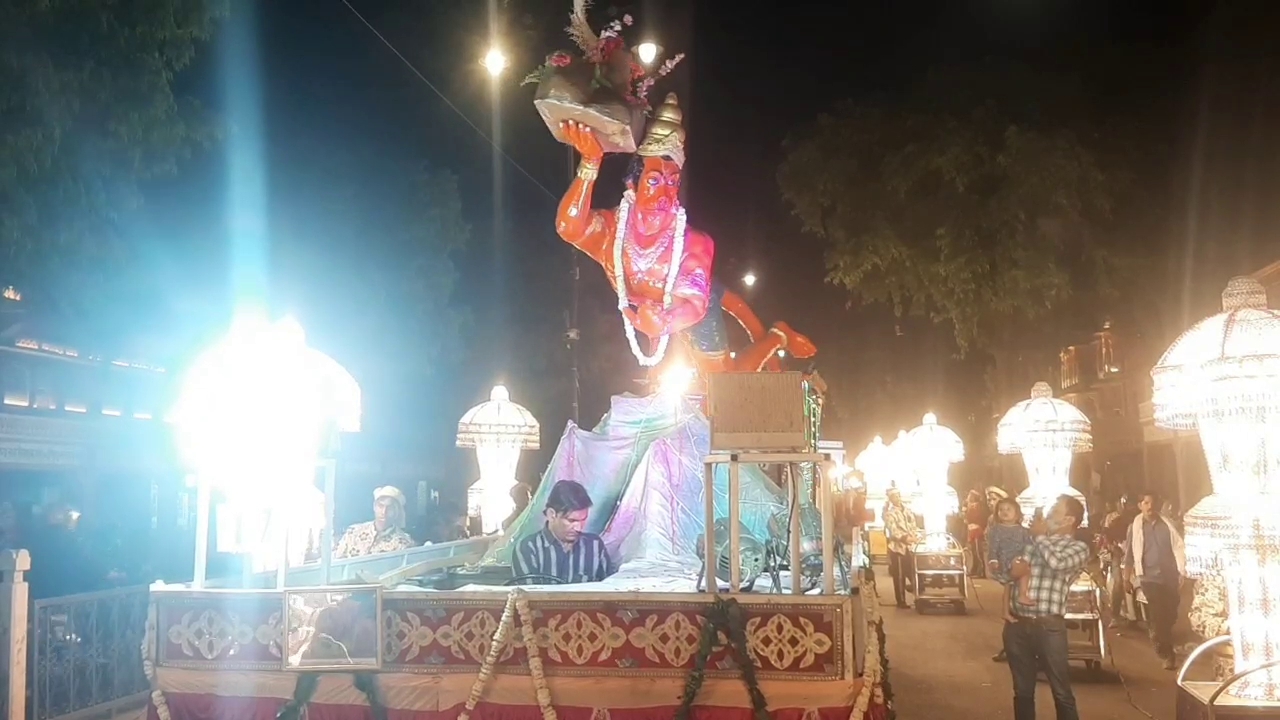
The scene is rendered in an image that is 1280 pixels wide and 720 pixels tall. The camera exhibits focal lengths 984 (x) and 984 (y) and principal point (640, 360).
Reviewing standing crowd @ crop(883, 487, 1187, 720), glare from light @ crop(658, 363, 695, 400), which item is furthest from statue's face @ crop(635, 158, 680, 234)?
standing crowd @ crop(883, 487, 1187, 720)

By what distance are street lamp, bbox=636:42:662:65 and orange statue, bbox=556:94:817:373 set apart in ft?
1.24

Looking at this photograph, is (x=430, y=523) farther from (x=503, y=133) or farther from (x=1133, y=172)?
(x=1133, y=172)

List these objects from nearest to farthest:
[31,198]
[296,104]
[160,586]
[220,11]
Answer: [160,586] < [31,198] < [220,11] < [296,104]

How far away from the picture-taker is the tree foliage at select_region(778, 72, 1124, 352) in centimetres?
1411

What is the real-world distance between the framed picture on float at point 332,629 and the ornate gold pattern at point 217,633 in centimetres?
14

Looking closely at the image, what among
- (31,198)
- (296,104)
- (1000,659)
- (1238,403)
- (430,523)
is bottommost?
(1000,659)

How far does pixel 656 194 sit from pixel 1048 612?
4.66m

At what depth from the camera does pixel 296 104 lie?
1596 centimetres

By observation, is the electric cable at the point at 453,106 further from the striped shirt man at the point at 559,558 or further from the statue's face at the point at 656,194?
the striped shirt man at the point at 559,558

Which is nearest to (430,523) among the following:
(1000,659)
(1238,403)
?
(1000,659)

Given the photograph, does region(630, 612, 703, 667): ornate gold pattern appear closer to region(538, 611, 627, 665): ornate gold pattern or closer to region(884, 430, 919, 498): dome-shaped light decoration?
region(538, 611, 627, 665): ornate gold pattern

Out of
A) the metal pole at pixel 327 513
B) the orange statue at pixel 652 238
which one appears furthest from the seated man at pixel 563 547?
the orange statue at pixel 652 238

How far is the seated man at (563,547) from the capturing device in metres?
7.09

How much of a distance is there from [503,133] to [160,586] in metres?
16.3
